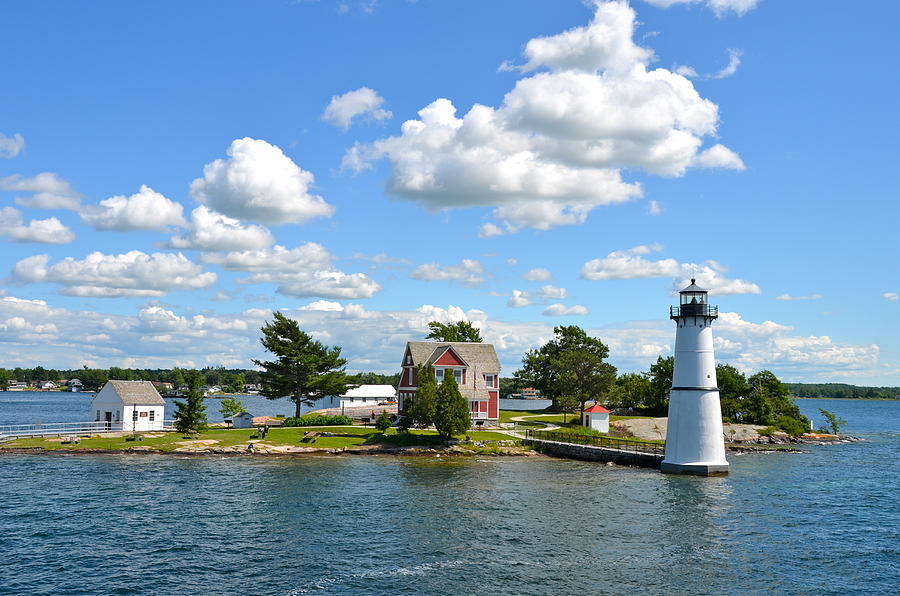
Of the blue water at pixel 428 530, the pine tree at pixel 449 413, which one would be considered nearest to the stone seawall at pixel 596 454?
the blue water at pixel 428 530

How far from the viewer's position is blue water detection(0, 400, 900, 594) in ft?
101

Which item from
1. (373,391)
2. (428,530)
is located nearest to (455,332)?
(373,391)

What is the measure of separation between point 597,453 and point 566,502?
23.9 m

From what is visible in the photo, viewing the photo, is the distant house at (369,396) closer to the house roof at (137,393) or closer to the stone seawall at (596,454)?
the house roof at (137,393)

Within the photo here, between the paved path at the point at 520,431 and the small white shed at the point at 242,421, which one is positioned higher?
the small white shed at the point at 242,421

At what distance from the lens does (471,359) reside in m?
88.2

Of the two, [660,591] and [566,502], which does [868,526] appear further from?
[660,591]

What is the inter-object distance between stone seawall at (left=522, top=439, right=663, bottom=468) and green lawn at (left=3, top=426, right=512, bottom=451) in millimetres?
4697

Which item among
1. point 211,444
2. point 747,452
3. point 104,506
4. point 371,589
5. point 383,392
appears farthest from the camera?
point 383,392

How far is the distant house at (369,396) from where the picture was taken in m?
124

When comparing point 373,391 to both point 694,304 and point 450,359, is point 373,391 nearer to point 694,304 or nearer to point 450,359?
point 450,359

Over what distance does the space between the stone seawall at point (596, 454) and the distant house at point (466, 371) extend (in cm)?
1127

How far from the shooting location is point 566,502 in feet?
154

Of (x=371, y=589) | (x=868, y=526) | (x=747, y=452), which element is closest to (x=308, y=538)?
(x=371, y=589)
